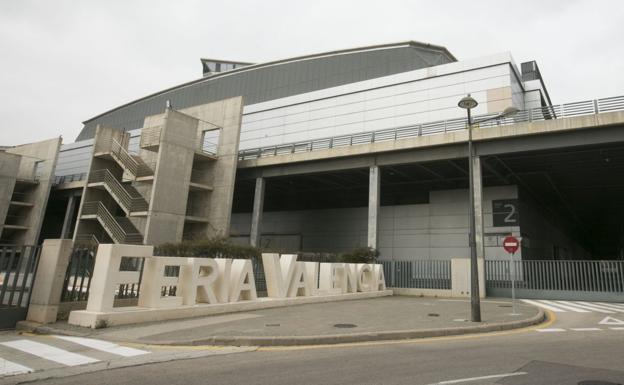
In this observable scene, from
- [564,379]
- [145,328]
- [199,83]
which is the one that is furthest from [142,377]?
[199,83]

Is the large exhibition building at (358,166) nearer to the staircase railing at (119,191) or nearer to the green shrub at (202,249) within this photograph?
the staircase railing at (119,191)

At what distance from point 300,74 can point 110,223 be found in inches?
1054

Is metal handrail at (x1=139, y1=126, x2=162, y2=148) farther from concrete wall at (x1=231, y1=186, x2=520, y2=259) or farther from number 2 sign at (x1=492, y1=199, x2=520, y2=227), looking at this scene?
number 2 sign at (x1=492, y1=199, x2=520, y2=227)

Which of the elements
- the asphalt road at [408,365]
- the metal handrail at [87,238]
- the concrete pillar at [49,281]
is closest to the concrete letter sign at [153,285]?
the concrete pillar at [49,281]

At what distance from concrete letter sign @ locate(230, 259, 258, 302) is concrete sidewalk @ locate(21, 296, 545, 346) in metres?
1.02

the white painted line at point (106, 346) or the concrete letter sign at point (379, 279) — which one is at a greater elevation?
the concrete letter sign at point (379, 279)

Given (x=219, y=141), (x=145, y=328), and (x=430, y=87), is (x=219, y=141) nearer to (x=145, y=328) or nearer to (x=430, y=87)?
(x=430, y=87)

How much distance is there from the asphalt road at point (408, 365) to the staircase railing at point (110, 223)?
909 inches

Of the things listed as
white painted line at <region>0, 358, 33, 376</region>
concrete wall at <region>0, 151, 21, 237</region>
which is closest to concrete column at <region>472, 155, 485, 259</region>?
white painted line at <region>0, 358, 33, 376</region>

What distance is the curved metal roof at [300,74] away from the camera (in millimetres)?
41188

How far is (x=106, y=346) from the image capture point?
789 cm

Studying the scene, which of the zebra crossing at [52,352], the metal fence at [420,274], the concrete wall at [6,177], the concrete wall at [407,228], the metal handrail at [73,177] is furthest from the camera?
the metal handrail at [73,177]

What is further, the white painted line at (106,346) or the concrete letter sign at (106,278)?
the concrete letter sign at (106,278)

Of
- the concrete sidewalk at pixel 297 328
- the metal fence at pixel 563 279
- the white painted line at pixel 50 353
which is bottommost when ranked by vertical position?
the white painted line at pixel 50 353
